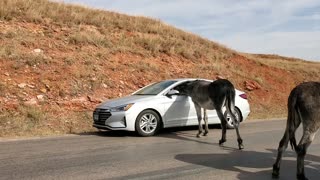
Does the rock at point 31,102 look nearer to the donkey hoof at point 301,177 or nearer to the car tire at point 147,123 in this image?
the car tire at point 147,123

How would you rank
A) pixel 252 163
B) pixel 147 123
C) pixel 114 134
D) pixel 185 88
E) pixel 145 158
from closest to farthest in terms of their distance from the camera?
pixel 252 163 < pixel 145 158 < pixel 147 123 < pixel 114 134 < pixel 185 88

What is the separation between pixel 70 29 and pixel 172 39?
6.71m

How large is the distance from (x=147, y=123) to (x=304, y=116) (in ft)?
21.6

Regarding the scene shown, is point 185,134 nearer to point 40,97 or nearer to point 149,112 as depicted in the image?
point 149,112

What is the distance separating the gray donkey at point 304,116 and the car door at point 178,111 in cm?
626

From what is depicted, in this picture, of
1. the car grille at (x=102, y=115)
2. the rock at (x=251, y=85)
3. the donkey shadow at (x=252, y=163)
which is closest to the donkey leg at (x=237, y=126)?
the donkey shadow at (x=252, y=163)

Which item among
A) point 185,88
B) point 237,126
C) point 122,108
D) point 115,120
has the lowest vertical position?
point 237,126

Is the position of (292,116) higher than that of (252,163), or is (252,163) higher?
(292,116)

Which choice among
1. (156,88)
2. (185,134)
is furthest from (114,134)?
(185,134)

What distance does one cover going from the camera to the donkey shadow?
26.0 feet

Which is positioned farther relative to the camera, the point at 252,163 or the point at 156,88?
the point at 156,88

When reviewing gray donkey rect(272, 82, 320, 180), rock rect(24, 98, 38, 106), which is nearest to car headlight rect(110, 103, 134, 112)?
rock rect(24, 98, 38, 106)

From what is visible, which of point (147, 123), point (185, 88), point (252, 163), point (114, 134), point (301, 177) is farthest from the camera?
point (185, 88)

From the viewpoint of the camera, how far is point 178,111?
13844mm
